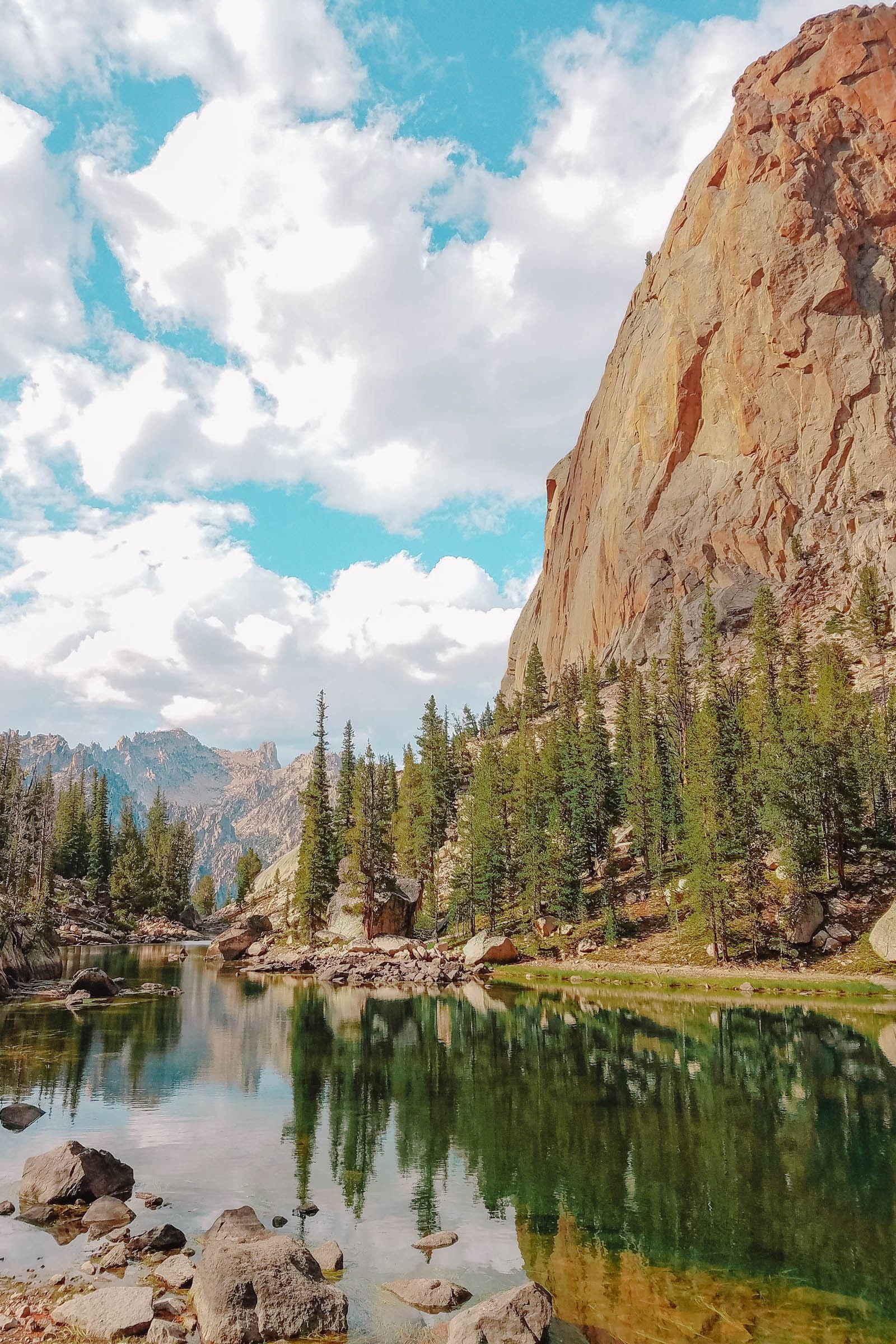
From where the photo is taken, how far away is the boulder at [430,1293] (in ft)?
45.8

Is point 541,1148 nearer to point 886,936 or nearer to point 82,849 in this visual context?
point 886,936

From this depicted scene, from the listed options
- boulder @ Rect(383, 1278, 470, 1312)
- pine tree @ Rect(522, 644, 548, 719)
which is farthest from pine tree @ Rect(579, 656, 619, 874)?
boulder @ Rect(383, 1278, 470, 1312)

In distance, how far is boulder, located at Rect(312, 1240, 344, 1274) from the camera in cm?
1522

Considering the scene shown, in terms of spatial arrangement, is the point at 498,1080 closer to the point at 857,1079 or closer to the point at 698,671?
the point at 857,1079

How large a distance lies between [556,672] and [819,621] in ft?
238

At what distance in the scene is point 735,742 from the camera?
70000 mm

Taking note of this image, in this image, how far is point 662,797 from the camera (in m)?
85.8

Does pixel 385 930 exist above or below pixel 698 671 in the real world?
below

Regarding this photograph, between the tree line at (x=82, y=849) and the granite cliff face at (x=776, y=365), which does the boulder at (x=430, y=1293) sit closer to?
the tree line at (x=82, y=849)

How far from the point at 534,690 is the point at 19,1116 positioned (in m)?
140

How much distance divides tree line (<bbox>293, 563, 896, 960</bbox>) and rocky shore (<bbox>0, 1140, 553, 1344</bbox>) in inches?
2043

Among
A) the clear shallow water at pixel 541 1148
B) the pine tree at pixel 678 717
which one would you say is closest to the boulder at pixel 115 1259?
the clear shallow water at pixel 541 1148

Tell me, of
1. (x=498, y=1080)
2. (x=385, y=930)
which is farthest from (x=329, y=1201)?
(x=385, y=930)

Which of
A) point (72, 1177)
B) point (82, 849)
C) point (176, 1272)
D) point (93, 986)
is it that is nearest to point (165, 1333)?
point (176, 1272)
